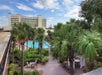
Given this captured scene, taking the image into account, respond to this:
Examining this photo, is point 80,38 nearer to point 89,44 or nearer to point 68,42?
point 89,44

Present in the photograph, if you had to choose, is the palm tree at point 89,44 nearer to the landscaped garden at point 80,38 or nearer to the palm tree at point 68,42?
the landscaped garden at point 80,38

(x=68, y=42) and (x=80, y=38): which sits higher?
(x=80, y=38)

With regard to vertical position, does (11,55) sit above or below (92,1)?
below

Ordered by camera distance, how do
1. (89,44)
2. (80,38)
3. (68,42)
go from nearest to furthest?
(89,44)
(80,38)
(68,42)

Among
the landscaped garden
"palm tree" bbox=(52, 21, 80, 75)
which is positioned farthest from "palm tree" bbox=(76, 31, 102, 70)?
"palm tree" bbox=(52, 21, 80, 75)

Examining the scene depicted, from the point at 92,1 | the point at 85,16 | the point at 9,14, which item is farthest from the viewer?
the point at 9,14

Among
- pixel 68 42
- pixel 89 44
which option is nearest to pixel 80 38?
pixel 89 44

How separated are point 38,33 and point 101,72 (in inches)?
598

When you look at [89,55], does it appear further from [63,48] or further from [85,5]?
[85,5]

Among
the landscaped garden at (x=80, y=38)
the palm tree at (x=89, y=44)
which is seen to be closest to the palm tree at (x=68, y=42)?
the landscaped garden at (x=80, y=38)

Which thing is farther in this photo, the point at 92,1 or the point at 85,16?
the point at 85,16

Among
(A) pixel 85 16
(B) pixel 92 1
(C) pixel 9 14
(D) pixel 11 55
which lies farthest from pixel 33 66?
(C) pixel 9 14

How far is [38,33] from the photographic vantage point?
24.4 meters

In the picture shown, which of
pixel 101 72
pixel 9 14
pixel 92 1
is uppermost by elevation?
pixel 9 14
